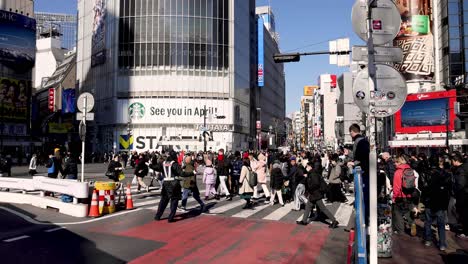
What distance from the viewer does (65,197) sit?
42.7 ft

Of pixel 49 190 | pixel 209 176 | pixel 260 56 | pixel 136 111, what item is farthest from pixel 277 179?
pixel 260 56

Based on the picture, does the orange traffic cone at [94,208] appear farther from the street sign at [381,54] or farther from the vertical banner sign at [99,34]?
the vertical banner sign at [99,34]

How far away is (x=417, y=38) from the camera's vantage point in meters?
55.9

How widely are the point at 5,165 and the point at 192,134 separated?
113 ft

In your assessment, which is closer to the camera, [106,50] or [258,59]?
[106,50]

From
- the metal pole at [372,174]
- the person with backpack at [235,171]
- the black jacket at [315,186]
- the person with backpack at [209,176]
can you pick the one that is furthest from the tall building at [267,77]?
the metal pole at [372,174]

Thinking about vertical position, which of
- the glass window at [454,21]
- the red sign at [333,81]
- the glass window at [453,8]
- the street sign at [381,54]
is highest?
the red sign at [333,81]

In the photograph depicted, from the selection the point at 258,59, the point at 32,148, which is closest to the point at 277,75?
the point at 258,59

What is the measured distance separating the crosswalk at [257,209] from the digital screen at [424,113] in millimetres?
38998

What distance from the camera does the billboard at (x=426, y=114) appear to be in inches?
1876

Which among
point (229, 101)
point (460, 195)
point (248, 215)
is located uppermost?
point (229, 101)

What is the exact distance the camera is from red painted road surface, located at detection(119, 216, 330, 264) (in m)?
7.44

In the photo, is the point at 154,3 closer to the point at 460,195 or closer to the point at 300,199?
the point at 300,199

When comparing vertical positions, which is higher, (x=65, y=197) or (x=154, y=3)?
(x=154, y=3)
